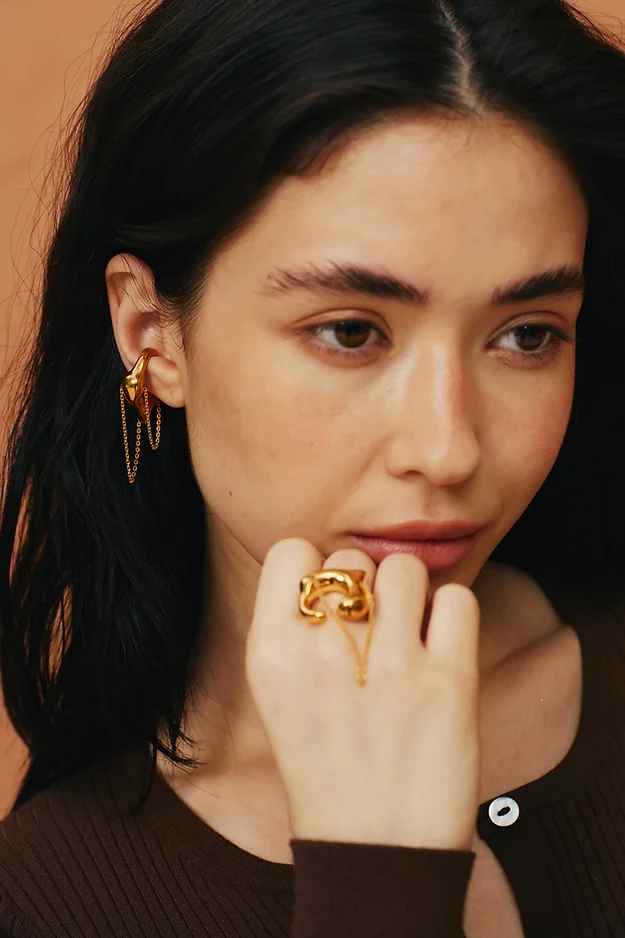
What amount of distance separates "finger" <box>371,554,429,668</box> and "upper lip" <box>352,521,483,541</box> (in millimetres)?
35

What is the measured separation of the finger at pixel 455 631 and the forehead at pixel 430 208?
0.85 ft

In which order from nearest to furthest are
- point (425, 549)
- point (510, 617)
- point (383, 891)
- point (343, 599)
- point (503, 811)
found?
point (383, 891), point (343, 599), point (425, 549), point (503, 811), point (510, 617)

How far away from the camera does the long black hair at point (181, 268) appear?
1104mm

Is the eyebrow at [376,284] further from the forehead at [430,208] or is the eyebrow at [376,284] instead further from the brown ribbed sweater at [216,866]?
the brown ribbed sweater at [216,866]

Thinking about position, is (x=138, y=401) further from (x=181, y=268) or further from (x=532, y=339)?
(x=532, y=339)

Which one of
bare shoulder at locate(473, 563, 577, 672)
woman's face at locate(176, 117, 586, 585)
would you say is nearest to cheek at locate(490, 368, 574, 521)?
woman's face at locate(176, 117, 586, 585)

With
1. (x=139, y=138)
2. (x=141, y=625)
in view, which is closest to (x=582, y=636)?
(x=141, y=625)

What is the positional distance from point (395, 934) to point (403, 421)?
42 cm

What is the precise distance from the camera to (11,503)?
145cm

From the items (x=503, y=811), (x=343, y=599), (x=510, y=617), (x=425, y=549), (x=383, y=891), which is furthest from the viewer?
(x=510, y=617)

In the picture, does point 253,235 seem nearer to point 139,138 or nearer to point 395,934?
point 139,138

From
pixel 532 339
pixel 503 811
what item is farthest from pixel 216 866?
pixel 532 339

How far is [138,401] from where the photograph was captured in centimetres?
132

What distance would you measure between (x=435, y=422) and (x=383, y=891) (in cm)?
39
